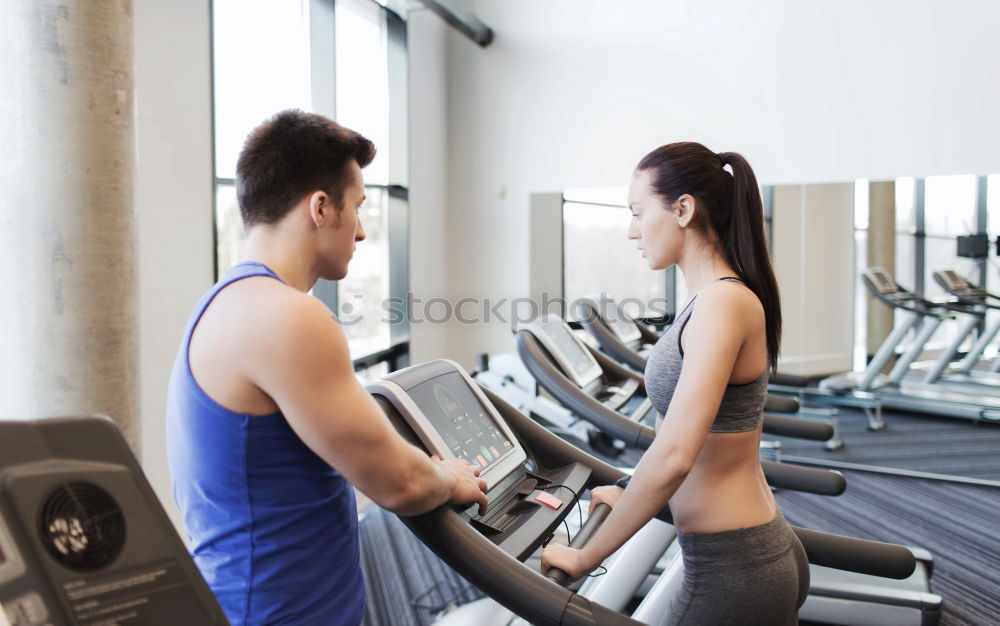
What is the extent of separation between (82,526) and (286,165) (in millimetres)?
644

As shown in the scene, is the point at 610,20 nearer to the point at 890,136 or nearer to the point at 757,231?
the point at 890,136

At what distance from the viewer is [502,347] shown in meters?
5.46

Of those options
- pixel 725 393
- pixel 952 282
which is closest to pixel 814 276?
pixel 952 282

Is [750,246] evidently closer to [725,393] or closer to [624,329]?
[725,393]

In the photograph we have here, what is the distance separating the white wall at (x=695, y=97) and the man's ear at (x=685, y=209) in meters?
3.33

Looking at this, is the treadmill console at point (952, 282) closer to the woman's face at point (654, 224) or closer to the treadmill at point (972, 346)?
the treadmill at point (972, 346)

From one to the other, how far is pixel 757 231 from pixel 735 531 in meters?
0.55

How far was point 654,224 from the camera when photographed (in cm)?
143

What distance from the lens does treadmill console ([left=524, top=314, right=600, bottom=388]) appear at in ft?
8.36

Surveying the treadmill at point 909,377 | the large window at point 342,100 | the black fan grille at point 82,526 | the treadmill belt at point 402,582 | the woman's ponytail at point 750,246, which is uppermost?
the large window at point 342,100

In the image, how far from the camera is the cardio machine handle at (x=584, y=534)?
129 centimetres

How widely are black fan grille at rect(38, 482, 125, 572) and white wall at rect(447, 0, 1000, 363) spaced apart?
172 inches

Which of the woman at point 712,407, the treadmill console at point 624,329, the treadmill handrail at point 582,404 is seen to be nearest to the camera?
the woman at point 712,407

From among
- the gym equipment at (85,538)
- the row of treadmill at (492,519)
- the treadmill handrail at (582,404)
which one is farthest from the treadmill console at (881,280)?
the gym equipment at (85,538)
